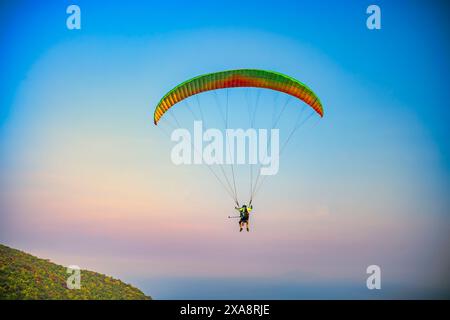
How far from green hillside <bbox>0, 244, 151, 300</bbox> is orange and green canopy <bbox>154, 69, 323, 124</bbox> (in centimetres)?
1165

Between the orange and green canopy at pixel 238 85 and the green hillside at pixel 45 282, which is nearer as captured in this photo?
the orange and green canopy at pixel 238 85

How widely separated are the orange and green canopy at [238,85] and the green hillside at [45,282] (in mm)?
11653

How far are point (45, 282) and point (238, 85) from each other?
15.2 meters

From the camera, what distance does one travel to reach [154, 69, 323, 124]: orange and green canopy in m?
20.7

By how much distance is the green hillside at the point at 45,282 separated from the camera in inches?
1011

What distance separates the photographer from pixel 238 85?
21703mm

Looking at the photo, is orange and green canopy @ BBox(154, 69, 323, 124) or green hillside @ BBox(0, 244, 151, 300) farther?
green hillside @ BBox(0, 244, 151, 300)

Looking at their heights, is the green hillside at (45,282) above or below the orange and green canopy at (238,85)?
below

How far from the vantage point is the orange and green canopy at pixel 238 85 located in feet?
67.8

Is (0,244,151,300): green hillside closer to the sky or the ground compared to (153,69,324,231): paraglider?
closer to the ground
